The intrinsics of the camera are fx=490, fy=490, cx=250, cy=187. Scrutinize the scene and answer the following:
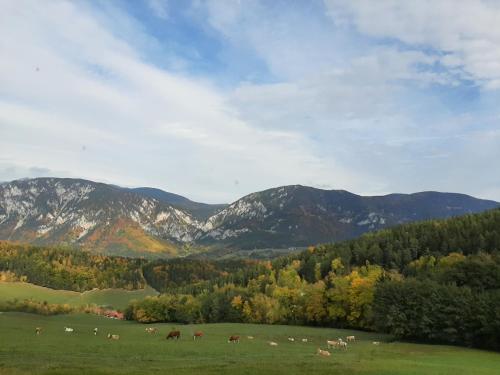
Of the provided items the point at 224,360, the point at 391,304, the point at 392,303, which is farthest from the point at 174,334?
the point at 392,303

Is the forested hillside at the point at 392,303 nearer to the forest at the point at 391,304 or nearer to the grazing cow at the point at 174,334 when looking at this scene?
the forest at the point at 391,304

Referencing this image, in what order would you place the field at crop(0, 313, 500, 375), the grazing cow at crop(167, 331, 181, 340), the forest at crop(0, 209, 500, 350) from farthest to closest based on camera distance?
1. the grazing cow at crop(167, 331, 181, 340)
2. the forest at crop(0, 209, 500, 350)
3. the field at crop(0, 313, 500, 375)

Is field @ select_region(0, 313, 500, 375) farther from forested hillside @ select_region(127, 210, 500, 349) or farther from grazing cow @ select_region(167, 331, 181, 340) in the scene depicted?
grazing cow @ select_region(167, 331, 181, 340)

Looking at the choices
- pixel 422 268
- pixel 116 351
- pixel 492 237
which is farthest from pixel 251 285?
pixel 116 351

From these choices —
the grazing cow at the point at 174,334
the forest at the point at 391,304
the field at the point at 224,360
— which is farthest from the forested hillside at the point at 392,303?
the grazing cow at the point at 174,334

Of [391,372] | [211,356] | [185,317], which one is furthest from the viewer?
[185,317]

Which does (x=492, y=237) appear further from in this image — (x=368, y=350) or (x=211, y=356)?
(x=211, y=356)

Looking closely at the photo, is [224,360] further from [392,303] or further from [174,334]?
[392,303]

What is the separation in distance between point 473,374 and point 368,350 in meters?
25.1

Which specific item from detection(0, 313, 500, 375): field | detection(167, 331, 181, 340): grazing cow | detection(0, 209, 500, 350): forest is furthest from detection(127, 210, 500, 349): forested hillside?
detection(167, 331, 181, 340): grazing cow

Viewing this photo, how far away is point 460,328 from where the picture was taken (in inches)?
3317

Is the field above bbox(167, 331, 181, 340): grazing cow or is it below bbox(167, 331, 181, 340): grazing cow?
above

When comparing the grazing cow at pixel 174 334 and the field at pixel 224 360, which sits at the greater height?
the field at pixel 224 360

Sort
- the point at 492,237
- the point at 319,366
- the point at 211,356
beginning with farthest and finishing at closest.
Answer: the point at 492,237 → the point at 211,356 → the point at 319,366
